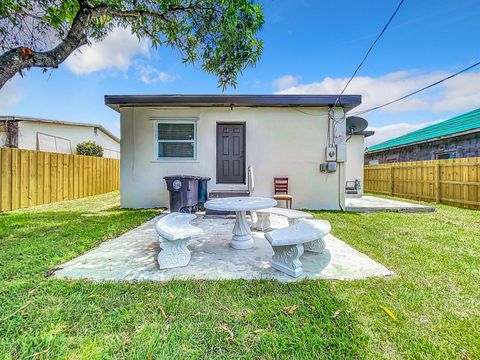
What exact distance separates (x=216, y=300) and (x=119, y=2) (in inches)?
235

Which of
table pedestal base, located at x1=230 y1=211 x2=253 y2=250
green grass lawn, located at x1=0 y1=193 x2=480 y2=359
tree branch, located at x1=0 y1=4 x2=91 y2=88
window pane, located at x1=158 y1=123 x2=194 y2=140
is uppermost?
tree branch, located at x1=0 y1=4 x2=91 y2=88

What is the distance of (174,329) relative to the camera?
5.24 feet

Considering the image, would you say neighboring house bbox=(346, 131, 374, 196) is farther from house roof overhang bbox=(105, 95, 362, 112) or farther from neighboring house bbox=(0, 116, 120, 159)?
neighboring house bbox=(0, 116, 120, 159)

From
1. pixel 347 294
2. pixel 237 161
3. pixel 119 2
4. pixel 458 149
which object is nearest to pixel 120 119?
pixel 119 2

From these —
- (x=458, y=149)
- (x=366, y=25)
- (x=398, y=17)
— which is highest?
(x=366, y=25)

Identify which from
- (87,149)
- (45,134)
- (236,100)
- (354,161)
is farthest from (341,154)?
(45,134)

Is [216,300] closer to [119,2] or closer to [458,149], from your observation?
[119,2]

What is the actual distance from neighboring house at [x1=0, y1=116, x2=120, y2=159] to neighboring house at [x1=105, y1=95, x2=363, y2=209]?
8510 millimetres

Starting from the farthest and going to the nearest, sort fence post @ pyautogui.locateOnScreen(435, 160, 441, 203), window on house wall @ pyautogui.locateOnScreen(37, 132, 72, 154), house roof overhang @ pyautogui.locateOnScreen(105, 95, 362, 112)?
1. window on house wall @ pyautogui.locateOnScreen(37, 132, 72, 154)
2. fence post @ pyautogui.locateOnScreen(435, 160, 441, 203)
3. house roof overhang @ pyautogui.locateOnScreen(105, 95, 362, 112)

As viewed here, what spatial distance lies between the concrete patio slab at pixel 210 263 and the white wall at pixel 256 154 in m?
3.14

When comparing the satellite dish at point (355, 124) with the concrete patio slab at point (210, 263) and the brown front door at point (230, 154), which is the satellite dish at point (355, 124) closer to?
the brown front door at point (230, 154)

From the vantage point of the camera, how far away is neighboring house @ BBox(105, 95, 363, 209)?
6.66m

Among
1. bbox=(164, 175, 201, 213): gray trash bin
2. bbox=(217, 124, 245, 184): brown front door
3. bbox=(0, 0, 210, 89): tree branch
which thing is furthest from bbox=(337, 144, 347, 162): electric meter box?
bbox=(0, 0, 210, 89): tree branch

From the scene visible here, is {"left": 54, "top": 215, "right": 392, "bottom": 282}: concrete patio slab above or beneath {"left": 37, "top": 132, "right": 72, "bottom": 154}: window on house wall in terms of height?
beneath
